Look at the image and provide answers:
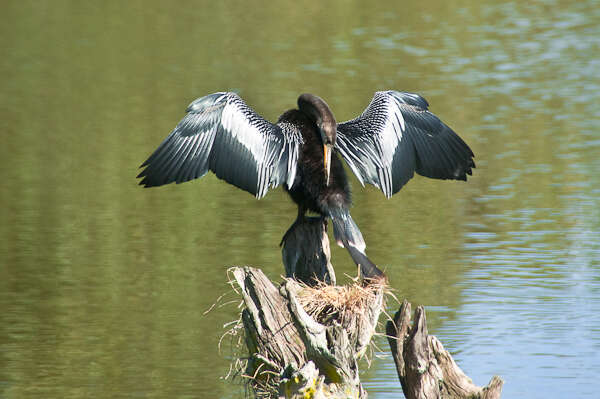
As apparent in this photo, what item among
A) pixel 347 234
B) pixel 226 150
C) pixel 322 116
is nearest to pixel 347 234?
pixel 347 234

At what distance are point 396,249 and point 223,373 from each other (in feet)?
9.37

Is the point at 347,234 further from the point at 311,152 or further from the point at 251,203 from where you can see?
the point at 251,203

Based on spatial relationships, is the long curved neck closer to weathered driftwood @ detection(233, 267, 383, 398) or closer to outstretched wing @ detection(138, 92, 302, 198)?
outstretched wing @ detection(138, 92, 302, 198)

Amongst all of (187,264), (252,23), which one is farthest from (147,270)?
(252,23)

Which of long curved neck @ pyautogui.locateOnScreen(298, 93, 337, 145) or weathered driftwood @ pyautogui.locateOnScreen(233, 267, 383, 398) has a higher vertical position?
long curved neck @ pyautogui.locateOnScreen(298, 93, 337, 145)

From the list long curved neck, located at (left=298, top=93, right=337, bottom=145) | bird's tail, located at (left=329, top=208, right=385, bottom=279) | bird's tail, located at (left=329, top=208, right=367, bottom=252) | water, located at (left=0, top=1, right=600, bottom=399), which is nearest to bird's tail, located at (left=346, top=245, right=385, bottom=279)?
bird's tail, located at (left=329, top=208, right=385, bottom=279)

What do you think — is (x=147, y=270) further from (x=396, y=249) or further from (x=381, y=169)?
(x=381, y=169)

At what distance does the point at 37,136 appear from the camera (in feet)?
45.1

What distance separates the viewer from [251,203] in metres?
11.1

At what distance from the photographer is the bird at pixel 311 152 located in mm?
5660

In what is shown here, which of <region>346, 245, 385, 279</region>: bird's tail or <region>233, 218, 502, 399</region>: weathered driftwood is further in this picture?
<region>346, 245, 385, 279</region>: bird's tail

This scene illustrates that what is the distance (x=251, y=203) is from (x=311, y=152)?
5.38 meters

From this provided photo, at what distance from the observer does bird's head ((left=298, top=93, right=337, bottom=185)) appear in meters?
5.57

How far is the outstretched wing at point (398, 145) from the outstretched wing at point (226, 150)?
0.38 meters
